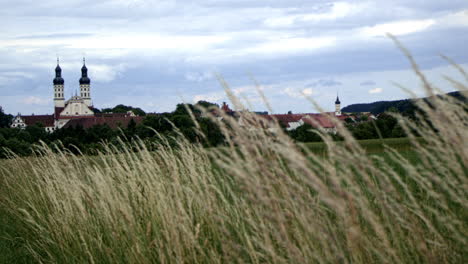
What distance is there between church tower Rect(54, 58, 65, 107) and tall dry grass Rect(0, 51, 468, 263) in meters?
189

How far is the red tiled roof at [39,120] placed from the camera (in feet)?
554

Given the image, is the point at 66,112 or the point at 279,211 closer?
the point at 279,211

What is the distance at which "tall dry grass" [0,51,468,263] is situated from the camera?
128 inches

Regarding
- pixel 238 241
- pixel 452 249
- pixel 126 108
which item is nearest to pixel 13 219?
pixel 238 241

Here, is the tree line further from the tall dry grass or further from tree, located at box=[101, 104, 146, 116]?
tree, located at box=[101, 104, 146, 116]

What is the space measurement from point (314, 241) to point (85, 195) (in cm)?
359

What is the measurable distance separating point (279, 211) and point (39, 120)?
179341 mm

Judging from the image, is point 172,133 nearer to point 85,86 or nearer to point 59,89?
point 85,86

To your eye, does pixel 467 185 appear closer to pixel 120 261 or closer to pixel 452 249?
pixel 452 249

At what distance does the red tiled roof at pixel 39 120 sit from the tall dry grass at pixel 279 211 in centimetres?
16728

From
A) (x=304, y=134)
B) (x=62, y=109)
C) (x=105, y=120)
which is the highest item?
(x=62, y=109)

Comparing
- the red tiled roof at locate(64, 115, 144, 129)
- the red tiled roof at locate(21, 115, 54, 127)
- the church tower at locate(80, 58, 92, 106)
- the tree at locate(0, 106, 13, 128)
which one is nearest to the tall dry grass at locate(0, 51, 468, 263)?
the red tiled roof at locate(64, 115, 144, 129)

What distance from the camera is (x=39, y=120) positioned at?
173500mm

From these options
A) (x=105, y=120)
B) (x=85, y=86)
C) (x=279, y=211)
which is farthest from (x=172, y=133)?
(x=85, y=86)
